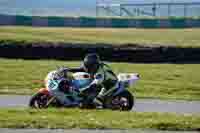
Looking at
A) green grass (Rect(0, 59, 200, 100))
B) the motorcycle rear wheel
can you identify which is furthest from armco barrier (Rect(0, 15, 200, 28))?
the motorcycle rear wheel

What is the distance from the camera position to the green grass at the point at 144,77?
18859mm

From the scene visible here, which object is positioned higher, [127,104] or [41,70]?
[127,104]

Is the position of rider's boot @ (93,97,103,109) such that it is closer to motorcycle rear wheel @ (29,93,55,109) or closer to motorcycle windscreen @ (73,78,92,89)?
motorcycle windscreen @ (73,78,92,89)

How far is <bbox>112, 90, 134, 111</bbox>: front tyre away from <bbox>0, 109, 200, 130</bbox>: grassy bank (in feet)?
6.83

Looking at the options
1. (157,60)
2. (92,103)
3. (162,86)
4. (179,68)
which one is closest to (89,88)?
(92,103)

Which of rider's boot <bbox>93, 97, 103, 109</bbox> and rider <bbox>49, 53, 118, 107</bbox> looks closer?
rider <bbox>49, 53, 118, 107</bbox>

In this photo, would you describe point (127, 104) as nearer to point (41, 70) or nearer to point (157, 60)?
point (41, 70)

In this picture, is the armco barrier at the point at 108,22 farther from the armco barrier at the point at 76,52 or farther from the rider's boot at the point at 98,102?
the rider's boot at the point at 98,102

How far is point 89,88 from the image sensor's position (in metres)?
13.0

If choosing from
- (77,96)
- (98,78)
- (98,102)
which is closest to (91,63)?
(98,78)

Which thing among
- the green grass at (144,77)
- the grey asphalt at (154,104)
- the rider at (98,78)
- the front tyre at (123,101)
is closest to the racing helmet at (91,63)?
the rider at (98,78)

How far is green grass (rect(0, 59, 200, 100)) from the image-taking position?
1886 centimetres

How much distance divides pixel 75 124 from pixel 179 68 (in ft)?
55.1

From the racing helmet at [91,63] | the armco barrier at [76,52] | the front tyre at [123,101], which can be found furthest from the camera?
the armco barrier at [76,52]
